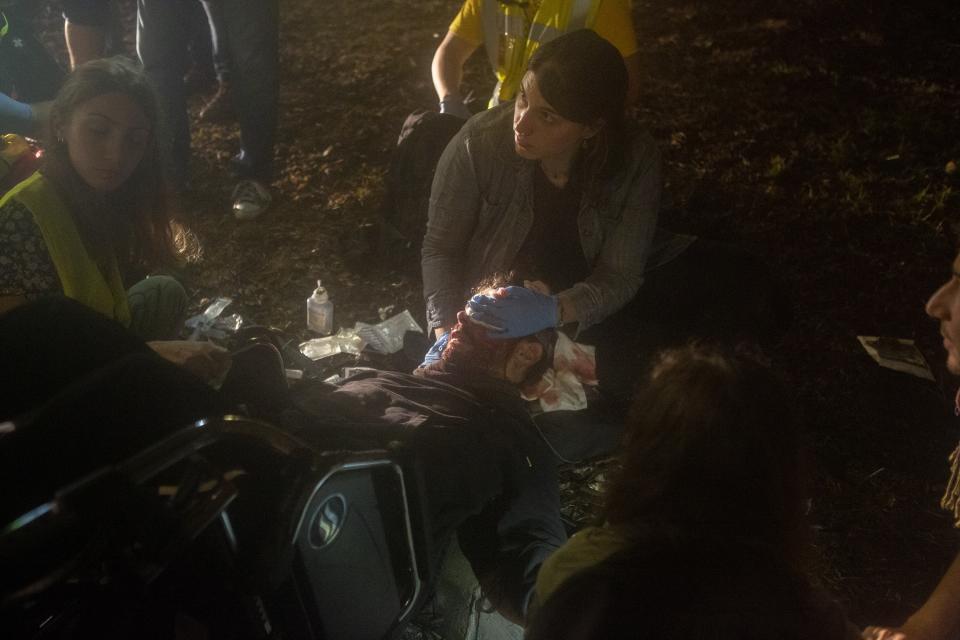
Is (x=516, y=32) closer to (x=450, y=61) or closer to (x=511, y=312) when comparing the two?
(x=450, y=61)

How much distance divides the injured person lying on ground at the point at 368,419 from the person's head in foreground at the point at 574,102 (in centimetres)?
72

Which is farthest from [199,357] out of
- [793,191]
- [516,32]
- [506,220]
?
[793,191]

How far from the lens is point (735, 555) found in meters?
1.29

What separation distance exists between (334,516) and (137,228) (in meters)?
1.75

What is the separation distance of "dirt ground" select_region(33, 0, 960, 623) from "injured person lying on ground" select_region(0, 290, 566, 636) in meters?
0.62

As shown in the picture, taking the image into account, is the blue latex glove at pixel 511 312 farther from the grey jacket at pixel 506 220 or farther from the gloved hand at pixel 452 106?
the gloved hand at pixel 452 106

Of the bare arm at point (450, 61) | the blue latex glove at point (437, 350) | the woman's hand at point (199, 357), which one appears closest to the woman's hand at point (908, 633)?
the blue latex glove at point (437, 350)

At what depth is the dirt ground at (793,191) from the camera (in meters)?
2.83

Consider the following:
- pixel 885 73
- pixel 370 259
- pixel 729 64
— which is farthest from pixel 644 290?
pixel 885 73

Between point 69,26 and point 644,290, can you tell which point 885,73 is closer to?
point 644,290

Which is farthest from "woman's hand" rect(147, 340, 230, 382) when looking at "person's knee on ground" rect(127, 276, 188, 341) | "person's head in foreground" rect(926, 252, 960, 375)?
"person's head in foreground" rect(926, 252, 960, 375)

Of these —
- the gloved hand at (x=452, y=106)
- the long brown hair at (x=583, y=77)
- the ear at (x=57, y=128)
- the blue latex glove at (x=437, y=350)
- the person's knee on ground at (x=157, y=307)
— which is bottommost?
the blue latex glove at (x=437, y=350)

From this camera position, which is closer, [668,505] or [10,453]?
[10,453]

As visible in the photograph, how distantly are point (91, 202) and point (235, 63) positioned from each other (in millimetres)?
1837
